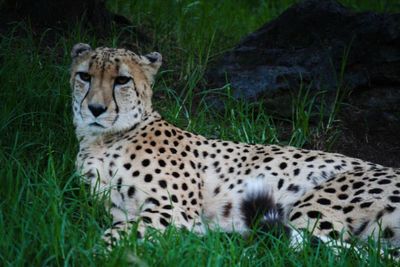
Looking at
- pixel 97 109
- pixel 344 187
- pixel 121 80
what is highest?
pixel 121 80

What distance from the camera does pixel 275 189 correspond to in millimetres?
4266

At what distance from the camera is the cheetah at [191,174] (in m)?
3.91

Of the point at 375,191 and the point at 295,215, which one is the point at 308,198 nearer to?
the point at 295,215

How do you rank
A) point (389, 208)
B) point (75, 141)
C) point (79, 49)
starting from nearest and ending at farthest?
point (389, 208) → point (79, 49) → point (75, 141)

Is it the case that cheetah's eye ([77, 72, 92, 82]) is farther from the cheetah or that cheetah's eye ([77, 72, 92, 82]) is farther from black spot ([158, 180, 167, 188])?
black spot ([158, 180, 167, 188])

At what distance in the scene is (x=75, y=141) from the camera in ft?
A: 15.5

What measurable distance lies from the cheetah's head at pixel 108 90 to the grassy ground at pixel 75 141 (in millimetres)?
303

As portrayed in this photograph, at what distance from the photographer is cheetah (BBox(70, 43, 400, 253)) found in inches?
154

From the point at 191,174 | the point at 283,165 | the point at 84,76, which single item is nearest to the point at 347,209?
the point at 283,165

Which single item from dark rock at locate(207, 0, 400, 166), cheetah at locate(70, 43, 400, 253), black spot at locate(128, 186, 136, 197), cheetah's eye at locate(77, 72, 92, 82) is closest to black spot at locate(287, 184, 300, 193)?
cheetah at locate(70, 43, 400, 253)

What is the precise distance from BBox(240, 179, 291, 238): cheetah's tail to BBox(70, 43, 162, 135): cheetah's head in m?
0.74

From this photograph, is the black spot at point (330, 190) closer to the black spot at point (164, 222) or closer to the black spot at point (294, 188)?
the black spot at point (294, 188)

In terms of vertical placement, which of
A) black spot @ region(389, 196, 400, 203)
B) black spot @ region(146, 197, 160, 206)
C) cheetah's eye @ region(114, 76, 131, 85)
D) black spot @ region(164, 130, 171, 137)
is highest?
cheetah's eye @ region(114, 76, 131, 85)

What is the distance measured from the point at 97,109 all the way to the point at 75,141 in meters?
0.67
